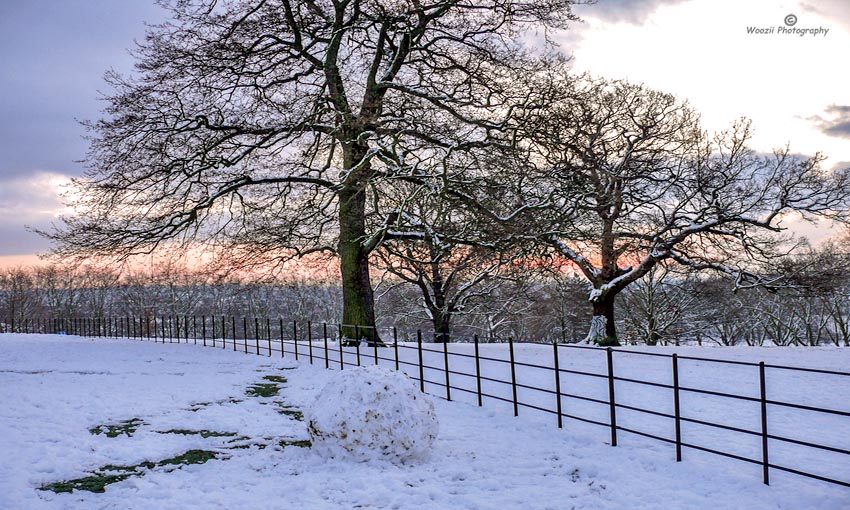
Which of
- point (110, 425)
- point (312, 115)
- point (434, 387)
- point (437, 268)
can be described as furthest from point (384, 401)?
point (437, 268)

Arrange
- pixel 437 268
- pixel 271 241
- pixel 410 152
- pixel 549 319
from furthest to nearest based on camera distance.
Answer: pixel 549 319 → pixel 437 268 → pixel 271 241 → pixel 410 152

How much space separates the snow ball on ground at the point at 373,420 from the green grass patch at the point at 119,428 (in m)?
3.03

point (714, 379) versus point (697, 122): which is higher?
point (697, 122)

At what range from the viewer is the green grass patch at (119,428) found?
8.45 metres

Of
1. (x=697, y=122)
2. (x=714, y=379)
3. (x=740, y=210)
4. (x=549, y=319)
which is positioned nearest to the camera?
(x=714, y=379)

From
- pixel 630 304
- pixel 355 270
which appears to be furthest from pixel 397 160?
pixel 630 304

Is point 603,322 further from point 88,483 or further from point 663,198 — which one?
point 88,483

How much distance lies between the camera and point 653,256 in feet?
77.0

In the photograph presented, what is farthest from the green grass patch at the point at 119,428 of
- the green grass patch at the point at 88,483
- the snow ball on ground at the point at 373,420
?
the snow ball on ground at the point at 373,420

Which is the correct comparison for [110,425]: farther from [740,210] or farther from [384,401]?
[740,210]

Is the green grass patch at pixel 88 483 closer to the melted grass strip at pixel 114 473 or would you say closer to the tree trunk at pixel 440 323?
the melted grass strip at pixel 114 473

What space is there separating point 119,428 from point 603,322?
785 inches

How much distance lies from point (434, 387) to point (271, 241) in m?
9.20

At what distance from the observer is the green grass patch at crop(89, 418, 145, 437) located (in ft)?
27.7
